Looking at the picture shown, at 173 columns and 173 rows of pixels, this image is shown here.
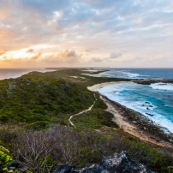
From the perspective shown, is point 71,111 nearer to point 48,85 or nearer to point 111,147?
point 48,85

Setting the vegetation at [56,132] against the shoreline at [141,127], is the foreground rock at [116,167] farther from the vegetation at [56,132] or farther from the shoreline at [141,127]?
the shoreline at [141,127]

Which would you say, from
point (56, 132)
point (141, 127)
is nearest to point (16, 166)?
point (56, 132)

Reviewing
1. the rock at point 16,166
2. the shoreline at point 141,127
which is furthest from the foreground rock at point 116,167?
the shoreline at point 141,127

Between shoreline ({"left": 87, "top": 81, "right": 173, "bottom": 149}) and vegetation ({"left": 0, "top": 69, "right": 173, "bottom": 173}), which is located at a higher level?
vegetation ({"left": 0, "top": 69, "right": 173, "bottom": 173})

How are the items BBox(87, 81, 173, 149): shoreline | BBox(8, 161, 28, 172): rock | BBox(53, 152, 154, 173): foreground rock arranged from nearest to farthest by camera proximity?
BBox(53, 152, 154, 173): foreground rock < BBox(8, 161, 28, 172): rock < BBox(87, 81, 173, 149): shoreline

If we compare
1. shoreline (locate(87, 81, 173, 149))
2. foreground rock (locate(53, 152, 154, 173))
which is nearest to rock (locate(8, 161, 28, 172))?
foreground rock (locate(53, 152, 154, 173))

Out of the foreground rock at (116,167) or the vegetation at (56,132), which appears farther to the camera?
the vegetation at (56,132)

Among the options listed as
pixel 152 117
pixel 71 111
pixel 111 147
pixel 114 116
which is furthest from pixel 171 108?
pixel 111 147

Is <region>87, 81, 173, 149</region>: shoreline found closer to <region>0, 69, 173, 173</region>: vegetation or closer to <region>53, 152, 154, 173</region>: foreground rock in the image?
<region>0, 69, 173, 173</region>: vegetation

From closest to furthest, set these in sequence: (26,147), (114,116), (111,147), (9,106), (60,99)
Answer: (26,147) → (111,147) → (9,106) → (114,116) → (60,99)
